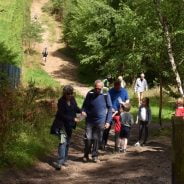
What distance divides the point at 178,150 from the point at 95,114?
6530 millimetres

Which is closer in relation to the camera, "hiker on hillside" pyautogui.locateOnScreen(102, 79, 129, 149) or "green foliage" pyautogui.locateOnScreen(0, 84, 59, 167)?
"green foliage" pyautogui.locateOnScreen(0, 84, 59, 167)

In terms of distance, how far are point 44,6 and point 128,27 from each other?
171 feet

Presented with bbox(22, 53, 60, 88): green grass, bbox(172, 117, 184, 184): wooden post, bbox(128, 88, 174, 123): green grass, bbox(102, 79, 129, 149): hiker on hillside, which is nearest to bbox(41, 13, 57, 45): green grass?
bbox(22, 53, 60, 88): green grass

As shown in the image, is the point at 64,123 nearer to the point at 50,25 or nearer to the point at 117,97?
the point at 117,97

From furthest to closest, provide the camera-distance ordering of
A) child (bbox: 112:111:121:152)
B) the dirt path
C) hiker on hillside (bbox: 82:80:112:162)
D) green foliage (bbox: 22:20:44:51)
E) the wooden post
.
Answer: green foliage (bbox: 22:20:44:51)
child (bbox: 112:111:121:152)
hiker on hillside (bbox: 82:80:112:162)
the dirt path
the wooden post

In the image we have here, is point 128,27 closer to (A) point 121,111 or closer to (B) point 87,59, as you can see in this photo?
Answer: (A) point 121,111

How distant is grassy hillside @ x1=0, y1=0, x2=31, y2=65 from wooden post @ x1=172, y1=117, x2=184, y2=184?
22.0 metres

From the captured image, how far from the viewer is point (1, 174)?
32.8 feet

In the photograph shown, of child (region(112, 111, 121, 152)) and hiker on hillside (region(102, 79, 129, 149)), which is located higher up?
hiker on hillside (region(102, 79, 129, 149))

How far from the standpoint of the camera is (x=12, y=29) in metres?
41.7

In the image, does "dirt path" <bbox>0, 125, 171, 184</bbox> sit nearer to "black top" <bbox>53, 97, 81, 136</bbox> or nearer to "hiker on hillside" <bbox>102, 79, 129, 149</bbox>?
"black top" <bbox>53, 97, 81, 136</bbox>

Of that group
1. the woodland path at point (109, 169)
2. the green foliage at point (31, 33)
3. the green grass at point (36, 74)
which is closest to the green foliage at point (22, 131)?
the woodland path at point (109, 169)

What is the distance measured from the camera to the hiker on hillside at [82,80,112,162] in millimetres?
11945

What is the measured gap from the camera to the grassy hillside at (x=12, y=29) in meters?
30.1
